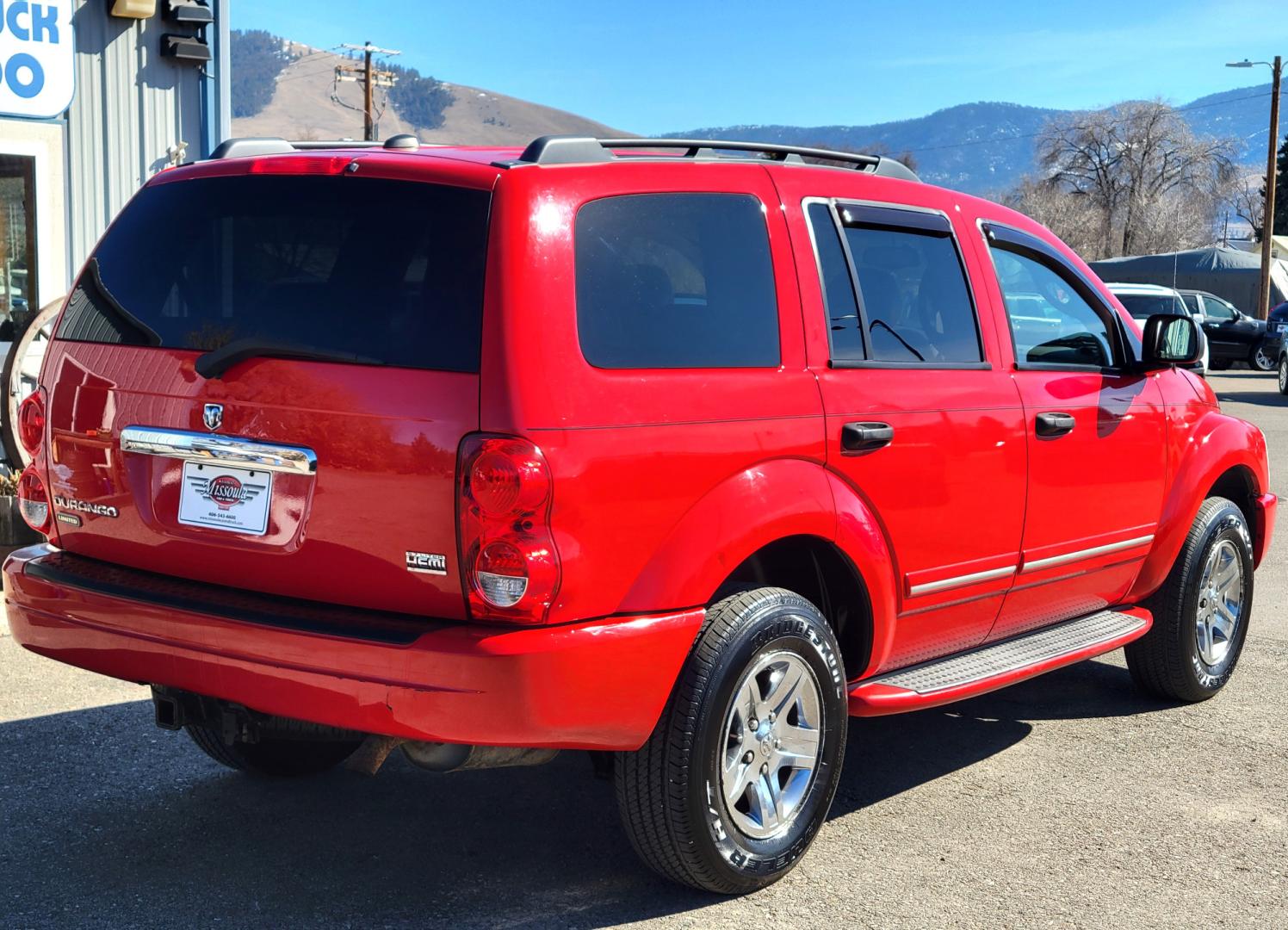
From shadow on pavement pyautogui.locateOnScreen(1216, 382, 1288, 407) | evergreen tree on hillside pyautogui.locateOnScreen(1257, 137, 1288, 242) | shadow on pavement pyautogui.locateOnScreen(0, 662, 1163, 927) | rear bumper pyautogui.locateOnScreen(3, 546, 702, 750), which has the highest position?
evergreen tree on hillside pyautogui.locateOnScreen(1257, 137, 1288, 242)

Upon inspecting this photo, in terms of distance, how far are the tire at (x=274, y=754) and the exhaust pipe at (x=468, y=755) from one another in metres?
0.88

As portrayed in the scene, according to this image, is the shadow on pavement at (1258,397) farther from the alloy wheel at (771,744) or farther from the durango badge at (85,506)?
the durango badge at (85,506)

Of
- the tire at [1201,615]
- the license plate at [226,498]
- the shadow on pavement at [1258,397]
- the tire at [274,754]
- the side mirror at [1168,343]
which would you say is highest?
the side mirror at [1168,343]

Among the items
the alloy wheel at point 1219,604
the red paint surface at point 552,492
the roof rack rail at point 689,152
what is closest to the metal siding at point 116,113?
the red paint surface at point 552,492

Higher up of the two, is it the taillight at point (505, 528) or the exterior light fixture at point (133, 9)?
the exterior light fixture at point (133, 9)

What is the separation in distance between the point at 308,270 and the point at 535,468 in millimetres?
777

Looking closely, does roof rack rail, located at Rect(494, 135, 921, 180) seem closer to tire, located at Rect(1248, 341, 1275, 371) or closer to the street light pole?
tire, located at Rect(1248, 341, 1275, 371)

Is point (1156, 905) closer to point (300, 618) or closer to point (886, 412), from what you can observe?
point (886, 412)

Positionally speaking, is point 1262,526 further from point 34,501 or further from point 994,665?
point 34,501

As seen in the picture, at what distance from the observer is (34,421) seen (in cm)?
397

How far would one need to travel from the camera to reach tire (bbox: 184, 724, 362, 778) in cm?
448

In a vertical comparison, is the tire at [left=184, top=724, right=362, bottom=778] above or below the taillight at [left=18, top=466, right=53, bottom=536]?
below

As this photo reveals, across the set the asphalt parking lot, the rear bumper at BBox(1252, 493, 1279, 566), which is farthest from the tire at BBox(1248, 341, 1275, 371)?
the asphalt parking lot

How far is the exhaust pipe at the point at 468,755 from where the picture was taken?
346cm
